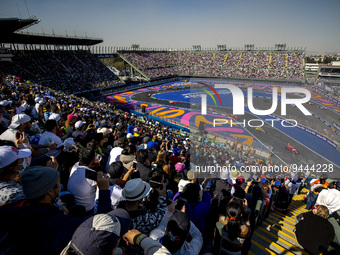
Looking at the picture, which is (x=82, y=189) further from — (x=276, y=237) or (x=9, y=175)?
(x=276, y=237)

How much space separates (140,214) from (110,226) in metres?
1.08

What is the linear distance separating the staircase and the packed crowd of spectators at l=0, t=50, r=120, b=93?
38.4 metres

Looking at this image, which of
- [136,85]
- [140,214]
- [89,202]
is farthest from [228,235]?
[136,85]

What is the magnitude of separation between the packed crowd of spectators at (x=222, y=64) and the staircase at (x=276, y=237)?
2158 inches

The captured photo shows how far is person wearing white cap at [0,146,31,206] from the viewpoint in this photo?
81.3 inches

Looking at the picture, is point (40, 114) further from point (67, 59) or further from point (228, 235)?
point (67, 59)

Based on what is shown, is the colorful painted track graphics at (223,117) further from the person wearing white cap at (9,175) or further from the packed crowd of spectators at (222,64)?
the packed crowd of spectators at (222,64)

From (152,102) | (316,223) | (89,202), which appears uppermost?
(89,202)

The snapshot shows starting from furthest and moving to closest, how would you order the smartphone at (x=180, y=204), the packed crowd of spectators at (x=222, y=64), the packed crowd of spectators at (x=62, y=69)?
the packed crowd of spectators at (x=222, y=64) → the packed crowd of spectators at (x=62, y=69) → the smartphone at (x=180, y=204)

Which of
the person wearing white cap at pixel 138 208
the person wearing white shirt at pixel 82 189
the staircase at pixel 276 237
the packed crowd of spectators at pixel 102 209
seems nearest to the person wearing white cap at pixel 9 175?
the packed crowd of spectators at pixel 102 209

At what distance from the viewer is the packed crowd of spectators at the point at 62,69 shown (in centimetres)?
3406

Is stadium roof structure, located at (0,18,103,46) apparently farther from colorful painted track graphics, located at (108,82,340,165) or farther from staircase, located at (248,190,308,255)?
staircase, located at (248,190,308,255)

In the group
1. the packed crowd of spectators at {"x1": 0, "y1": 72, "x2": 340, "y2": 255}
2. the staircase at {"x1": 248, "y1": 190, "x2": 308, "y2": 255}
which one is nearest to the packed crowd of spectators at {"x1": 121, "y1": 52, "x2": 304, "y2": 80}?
the staircase at {"x1": 248, "y1": 190, "x2": 308, "y2": 255}

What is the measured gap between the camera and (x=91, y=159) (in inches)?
132
